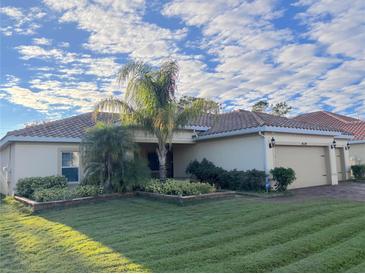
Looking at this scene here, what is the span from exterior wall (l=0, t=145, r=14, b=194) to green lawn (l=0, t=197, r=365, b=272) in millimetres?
5655

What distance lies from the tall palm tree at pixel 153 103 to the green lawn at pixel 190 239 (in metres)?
4.65

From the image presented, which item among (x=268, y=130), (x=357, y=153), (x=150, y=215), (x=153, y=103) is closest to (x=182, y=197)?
(x=150, y=215)

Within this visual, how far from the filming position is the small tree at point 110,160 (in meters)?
12.9

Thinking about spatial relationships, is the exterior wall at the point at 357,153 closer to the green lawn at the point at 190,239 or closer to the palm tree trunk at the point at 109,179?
the green lawn at the point at 190,239

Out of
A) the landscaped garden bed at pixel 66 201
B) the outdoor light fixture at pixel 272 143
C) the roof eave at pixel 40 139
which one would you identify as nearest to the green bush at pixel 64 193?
the landscaped garden bed at pixel 66 201

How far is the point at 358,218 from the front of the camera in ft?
26.5

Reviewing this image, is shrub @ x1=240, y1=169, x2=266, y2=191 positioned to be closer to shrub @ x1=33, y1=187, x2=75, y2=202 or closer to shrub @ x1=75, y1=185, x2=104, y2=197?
shrub @ x1=75, y1=185, x2=104, y2=197

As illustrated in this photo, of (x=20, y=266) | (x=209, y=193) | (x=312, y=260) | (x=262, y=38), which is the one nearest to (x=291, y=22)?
(x=262, y=38)

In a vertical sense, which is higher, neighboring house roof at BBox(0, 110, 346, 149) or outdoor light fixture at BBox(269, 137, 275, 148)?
neighboring house roof at BBox(0, 110, 346, 149)

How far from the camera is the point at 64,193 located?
1150 centimetres

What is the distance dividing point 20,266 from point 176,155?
49.7 ft

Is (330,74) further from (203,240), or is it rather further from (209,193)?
(203,240)

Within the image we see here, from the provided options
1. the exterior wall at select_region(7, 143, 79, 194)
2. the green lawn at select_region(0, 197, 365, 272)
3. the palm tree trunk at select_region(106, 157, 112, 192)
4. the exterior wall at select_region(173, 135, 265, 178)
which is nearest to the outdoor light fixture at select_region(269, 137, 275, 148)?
the exterior wall at select_region(173, 135, 265, 178)

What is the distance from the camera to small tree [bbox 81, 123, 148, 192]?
1287 centimetres
